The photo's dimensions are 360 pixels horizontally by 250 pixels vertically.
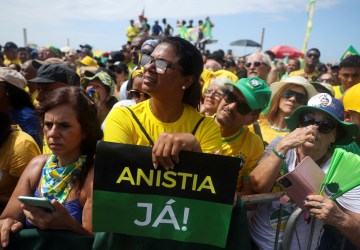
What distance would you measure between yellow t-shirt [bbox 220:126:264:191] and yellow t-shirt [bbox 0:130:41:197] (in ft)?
4.87

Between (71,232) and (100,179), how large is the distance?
A: 0.44 m

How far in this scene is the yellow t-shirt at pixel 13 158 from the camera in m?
2.46

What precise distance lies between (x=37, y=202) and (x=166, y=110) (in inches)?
34.3

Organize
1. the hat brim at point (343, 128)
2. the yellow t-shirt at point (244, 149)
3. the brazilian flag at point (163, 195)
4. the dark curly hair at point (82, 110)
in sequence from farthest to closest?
the yellow t-shirt at point (244, 149) → the hat brim at point (343, 128) → the dark curly hair at point (82, 110) → the brazilian flag at point (163, 195)

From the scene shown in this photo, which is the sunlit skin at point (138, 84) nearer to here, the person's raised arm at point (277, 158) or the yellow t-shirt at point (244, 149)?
the yellow t-shirt at point (244, 149)

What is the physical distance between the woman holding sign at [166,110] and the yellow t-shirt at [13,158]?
0.94 metres

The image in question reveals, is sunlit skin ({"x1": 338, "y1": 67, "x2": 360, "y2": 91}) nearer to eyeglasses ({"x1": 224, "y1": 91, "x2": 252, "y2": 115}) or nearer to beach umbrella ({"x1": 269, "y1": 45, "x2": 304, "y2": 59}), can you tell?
eyeglasses ({"x1": 224, "y1": 91, "x2": 252, "y2": 115})

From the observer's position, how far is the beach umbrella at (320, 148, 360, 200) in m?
1.93

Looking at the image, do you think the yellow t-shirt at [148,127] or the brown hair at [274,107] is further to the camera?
the brown hair at [274,107]

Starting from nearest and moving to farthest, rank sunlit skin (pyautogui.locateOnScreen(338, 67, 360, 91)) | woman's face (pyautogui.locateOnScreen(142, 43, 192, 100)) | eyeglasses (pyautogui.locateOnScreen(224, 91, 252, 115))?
woman's face (pyautogui.locateOnScreen(142, 43, 192, 100))
eyeglasses (pyautogui.locateOnScreen(224, 91, 252, 115))
sunlit skin (pyautogui.locateOnScreen(338, 67, 360, 91))

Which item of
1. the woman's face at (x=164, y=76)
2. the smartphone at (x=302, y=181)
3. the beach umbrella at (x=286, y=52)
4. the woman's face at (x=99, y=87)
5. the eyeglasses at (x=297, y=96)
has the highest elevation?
the woman's face at (x=164, y=76)

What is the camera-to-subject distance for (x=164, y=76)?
1978 mm

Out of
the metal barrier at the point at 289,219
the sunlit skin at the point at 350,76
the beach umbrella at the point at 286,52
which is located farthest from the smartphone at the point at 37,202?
the beach umbrella at the point at 286,52

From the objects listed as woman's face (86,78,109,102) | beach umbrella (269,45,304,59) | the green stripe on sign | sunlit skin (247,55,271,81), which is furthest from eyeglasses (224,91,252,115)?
beach umbrella (269,45,304,59)
